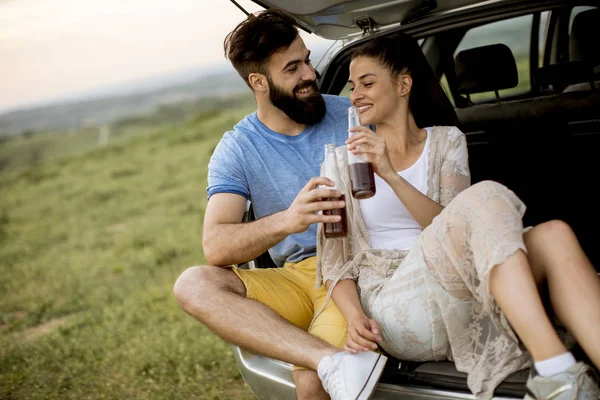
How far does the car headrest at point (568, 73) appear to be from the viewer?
10.5 feet

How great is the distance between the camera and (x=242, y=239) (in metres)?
2.38

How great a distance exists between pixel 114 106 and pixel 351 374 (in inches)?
772

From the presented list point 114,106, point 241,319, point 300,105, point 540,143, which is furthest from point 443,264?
point 114,106

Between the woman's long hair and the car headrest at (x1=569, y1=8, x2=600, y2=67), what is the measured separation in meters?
1.10

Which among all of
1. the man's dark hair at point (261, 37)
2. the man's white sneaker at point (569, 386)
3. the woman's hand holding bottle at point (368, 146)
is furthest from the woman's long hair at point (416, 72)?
the man's white sneaker at point (569, 386)

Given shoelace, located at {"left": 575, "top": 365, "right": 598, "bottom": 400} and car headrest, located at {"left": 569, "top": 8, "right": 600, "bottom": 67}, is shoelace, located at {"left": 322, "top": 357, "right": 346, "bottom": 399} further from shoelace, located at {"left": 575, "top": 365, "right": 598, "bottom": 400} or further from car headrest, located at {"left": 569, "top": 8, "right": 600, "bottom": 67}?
car headrest, located at {"left": 569, "top": 8, "right": 600, "bottom": 67}

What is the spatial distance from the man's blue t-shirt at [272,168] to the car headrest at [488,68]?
1088 mm

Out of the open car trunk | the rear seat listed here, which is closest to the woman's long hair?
the open car trunk

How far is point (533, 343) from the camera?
167 centimetres

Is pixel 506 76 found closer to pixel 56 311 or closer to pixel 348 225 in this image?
pixel 348 225

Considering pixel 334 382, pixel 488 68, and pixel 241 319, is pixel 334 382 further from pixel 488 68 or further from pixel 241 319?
pixel 488 68

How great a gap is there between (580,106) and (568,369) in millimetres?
1909

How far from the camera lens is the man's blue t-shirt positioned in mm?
2645

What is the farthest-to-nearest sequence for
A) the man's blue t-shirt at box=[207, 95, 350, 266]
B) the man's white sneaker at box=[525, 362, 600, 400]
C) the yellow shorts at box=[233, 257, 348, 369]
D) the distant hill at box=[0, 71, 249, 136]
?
the distant hill at box=[0, 71, 249, 136], the man's blue t-shirt at box=[207, 95, 350, 266], the yellow shorts at box=[233, 257, 348, 369], the man's white sneaker at box=[525, 362, 600, 400]
